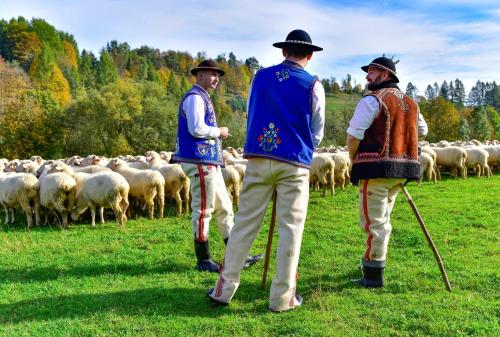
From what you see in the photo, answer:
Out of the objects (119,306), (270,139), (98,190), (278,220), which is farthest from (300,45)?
(98,190)

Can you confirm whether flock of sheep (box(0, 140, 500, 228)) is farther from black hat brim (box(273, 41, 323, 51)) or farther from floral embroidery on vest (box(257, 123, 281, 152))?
black hat brim (box(273, 41, 323, 51))

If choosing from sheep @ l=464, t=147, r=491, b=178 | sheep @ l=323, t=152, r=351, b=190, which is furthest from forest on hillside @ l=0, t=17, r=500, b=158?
sheep @ l=464, t=147, r=491, b=178

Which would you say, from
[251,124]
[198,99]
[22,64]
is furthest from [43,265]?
[22,64]

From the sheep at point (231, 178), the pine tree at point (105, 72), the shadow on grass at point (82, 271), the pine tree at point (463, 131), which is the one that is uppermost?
the pine tree at point (105, 72)

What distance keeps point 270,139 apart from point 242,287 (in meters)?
2.13

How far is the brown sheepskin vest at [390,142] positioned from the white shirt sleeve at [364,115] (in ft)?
0.24

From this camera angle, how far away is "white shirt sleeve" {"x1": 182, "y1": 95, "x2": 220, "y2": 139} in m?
6.06

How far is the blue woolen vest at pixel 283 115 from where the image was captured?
4594mm

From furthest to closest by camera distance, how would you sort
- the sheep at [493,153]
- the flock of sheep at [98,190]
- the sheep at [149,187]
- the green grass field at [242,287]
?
the sheep at [493,153], the sheep at [149,187], the flock of sheep at [98,190], the green grass field at [242,287]

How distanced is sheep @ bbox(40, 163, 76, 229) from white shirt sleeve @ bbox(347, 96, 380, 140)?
28.0 feet

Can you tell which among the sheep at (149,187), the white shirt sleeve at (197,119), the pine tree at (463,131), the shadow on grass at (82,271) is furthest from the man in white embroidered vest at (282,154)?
the pine tree at (463,131)

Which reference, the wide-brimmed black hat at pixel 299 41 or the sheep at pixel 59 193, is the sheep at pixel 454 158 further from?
the wide-brimmed black hat at pixel 299 41

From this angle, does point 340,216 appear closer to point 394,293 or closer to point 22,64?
point 394,293

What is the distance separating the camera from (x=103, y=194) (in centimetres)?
1096
